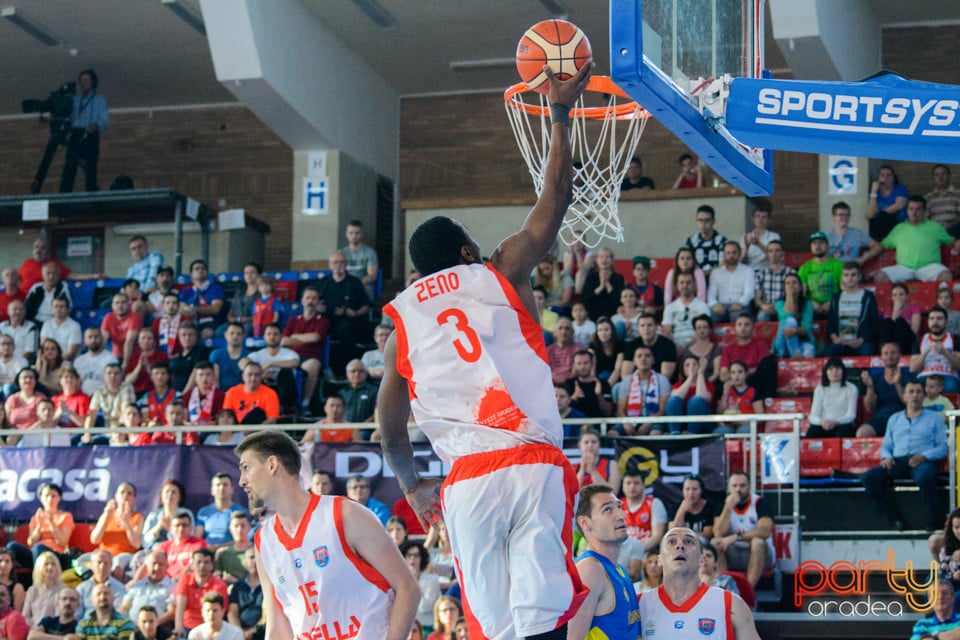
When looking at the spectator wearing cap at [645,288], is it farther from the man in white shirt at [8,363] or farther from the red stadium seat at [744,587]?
the man in white shirt at [8,363]

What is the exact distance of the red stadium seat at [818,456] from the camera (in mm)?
13383

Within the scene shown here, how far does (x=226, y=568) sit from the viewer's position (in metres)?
12.8

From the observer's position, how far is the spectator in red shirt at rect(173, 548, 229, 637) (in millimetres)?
12195

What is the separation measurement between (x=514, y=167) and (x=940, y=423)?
11.0 m

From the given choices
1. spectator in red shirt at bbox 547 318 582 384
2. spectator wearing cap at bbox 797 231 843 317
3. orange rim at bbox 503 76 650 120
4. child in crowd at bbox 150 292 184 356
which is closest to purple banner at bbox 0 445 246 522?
child in crowd at bbox 150 292 184 356

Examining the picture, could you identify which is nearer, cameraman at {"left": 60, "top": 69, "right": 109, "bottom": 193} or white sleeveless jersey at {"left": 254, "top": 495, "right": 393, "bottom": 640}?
white sleeveless jersey at {"left": 254, "top": 495, "right": 393, "bottom": 640}

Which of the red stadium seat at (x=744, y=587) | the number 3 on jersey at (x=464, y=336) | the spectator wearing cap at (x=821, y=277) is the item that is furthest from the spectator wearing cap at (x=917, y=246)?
the number 3 on jersey at (x=464, y=336)

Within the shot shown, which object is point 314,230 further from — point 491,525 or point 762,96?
point 491,525

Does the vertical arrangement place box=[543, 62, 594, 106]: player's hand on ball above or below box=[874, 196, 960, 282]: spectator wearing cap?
below

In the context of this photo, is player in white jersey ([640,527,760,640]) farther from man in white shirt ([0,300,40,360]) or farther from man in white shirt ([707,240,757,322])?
man in white shirt ([0,300,40,360])

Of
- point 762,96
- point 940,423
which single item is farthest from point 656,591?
point 940,423

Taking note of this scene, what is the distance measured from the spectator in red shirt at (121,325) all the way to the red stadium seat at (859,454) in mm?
8543

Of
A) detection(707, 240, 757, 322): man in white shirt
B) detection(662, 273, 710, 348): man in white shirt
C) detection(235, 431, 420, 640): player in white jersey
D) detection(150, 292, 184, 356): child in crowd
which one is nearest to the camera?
detection(235, 431, 420, 640): player in white jersey

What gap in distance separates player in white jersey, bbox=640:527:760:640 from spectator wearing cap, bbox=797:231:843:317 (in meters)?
8.54
